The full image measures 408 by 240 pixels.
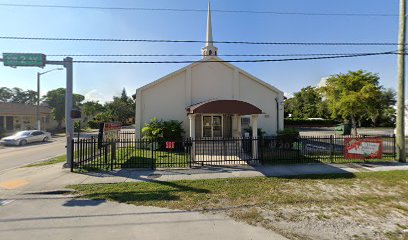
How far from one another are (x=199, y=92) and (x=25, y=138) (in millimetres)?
17328

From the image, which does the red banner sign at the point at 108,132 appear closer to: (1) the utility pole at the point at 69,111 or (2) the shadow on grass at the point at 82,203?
(1) the utility pole at the point at 69,111

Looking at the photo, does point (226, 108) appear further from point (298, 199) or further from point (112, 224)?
point (112, 224)

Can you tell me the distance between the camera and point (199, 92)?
689 inches

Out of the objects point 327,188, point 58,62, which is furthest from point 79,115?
point 327,188

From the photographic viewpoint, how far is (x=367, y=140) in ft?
35.8

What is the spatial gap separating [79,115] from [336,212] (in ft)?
34.7

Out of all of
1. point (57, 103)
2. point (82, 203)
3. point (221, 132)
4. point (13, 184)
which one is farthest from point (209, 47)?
point (57, 103)

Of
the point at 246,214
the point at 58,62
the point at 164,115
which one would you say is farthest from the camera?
the point at 164,115

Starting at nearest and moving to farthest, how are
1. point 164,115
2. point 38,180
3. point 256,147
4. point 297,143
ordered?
point 38,180 < point 256,147 < point 297,143 < point 164,115

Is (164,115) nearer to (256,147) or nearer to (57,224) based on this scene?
(256,147)

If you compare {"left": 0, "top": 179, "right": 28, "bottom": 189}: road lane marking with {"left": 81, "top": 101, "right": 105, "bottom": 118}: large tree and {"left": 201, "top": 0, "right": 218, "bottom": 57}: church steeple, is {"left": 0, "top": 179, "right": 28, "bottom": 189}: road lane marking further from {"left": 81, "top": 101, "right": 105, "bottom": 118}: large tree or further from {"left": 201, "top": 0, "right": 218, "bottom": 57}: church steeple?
{"left": 81, "top": 101, "right": 105, "bottom": 118}: large tree

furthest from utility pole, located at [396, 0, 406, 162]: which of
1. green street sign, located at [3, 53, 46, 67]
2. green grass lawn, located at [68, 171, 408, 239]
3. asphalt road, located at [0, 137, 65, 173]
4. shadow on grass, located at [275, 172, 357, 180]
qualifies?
asphalt road, located at [0, 137, 65, 173]

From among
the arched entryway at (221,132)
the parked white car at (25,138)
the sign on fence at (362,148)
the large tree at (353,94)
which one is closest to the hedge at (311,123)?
the large tree at (353,94)

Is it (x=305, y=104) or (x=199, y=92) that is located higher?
(x=305, y=104)
